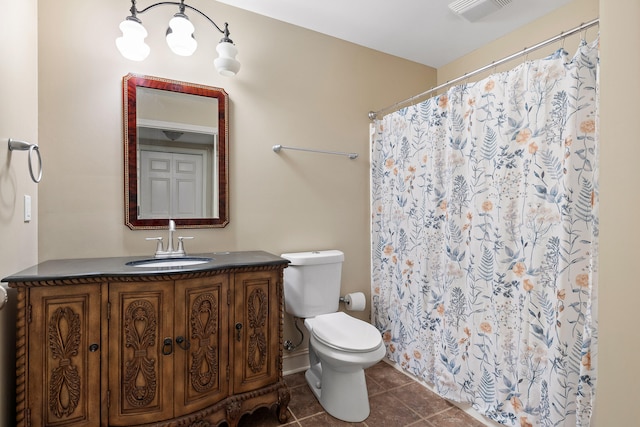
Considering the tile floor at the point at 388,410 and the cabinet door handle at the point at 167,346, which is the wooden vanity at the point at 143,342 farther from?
the tile floor at the point at 388,410

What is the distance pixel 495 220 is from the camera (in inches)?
66.8

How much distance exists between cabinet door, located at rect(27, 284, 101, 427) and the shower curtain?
72.8 inches

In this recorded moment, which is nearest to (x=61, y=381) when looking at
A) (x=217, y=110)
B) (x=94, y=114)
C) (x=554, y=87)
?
Result: (x=94, y=114)

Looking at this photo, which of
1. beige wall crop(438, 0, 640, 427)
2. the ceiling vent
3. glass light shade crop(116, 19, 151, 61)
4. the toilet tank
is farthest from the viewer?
the toilet tank

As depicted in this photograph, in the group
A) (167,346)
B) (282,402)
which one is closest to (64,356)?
(167,346)

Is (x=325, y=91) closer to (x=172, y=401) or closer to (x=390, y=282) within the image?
(x=390, y=282)

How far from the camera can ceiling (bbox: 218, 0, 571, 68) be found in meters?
2.05

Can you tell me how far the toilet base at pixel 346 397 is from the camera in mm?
1787

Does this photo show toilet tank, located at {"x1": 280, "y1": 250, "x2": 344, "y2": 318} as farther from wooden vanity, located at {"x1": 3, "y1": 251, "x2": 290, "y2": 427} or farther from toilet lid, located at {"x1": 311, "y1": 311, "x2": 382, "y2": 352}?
wooden vanity, located at {"x1": 3, "y1": 251, "x2": 290, "y2": 427}

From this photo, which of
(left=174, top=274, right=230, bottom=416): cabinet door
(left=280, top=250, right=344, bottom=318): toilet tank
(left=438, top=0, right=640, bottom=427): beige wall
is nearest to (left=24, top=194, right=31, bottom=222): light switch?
(left=174, top=274, right=230, bottom=416): cabinet door

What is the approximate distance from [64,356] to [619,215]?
6.67ft

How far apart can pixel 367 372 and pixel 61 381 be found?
1814mm

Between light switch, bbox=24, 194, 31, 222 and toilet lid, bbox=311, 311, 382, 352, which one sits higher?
light switch, bbox=24, 194, 31, 222

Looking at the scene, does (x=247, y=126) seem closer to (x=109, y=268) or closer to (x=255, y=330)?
(x=109, y=268)
